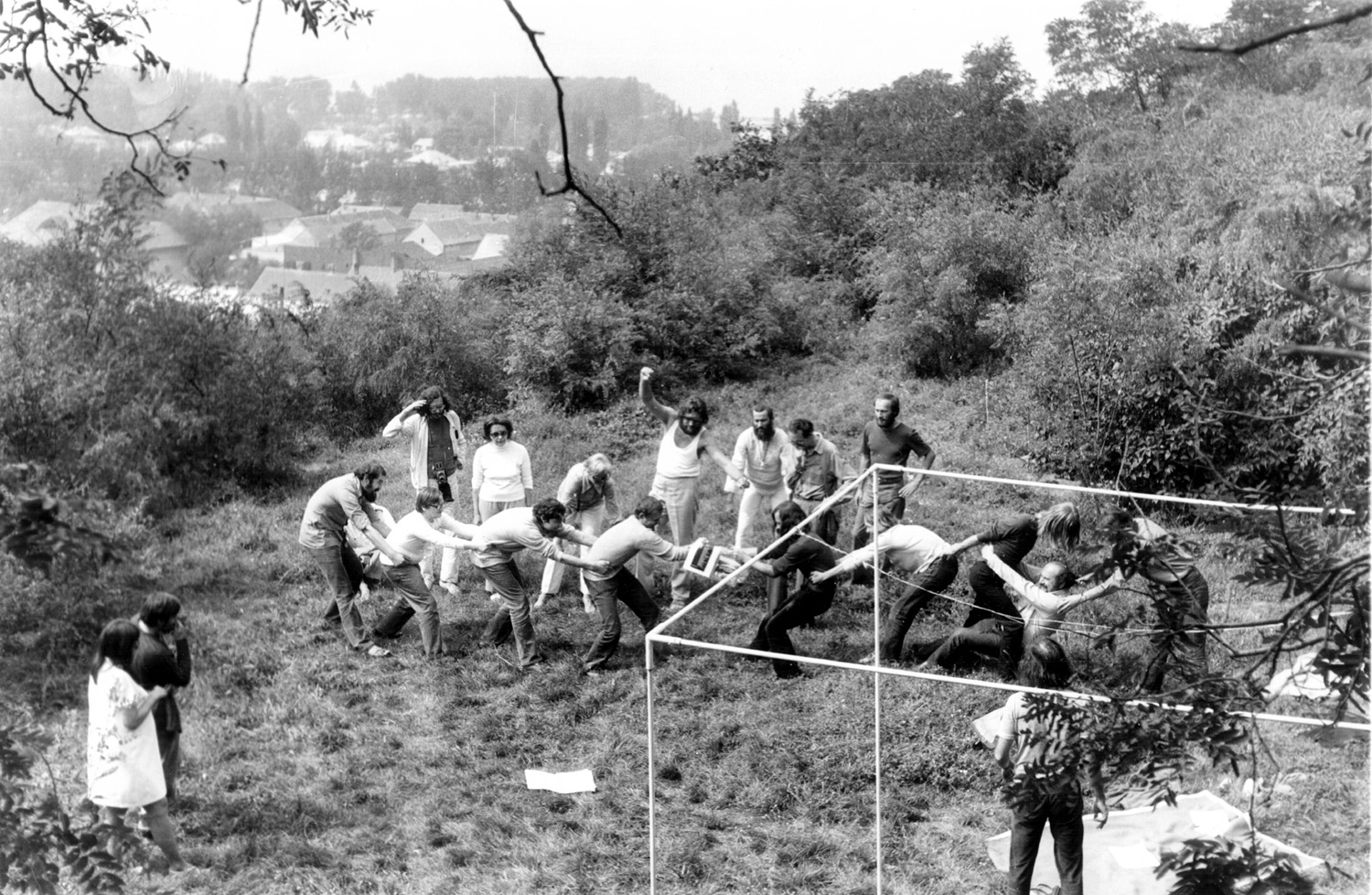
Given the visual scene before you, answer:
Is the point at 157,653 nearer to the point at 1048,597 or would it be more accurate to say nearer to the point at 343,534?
the point at 343,534

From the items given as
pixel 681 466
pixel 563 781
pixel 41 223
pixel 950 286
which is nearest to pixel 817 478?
pixel 681 466

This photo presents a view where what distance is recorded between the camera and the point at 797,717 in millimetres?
9266

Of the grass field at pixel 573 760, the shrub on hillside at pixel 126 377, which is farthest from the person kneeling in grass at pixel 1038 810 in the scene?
the shrub on hillside at pixel 126 377

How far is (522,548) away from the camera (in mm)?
9742

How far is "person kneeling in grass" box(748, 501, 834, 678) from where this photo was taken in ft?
30.9

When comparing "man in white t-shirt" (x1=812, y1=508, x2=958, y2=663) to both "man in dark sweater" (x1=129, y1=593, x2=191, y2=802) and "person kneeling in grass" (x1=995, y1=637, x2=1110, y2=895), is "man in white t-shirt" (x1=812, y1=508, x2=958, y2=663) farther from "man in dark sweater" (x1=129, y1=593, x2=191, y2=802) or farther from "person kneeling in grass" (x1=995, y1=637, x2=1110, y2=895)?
"man in dark sweater" (x1=129, y1=593, x2=191, y2=802)

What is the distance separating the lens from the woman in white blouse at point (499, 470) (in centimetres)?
1052

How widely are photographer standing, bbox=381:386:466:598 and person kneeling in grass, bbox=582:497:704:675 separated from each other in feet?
5.58

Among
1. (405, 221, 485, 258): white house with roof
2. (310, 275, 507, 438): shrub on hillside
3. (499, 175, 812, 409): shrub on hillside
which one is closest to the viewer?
(499, 175, 812, 409): shrub on hillside

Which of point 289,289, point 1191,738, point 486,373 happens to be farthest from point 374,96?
point 1191,738

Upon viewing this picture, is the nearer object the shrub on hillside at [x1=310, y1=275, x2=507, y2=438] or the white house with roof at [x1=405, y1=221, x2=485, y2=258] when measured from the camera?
the shrub on hillside at [x1=310, y1=275, x2=507, y2=438]

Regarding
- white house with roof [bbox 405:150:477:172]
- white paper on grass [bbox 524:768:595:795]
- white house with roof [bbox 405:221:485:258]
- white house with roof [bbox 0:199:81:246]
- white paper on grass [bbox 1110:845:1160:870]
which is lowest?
white paper on grass [bbox 1110:845:1160:870]

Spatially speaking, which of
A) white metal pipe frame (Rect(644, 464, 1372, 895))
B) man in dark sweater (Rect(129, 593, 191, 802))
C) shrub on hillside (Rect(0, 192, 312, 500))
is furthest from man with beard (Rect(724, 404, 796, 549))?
shrub on hillside (Rect(0, 192, 312, 500))

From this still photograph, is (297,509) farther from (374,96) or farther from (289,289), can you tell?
(374,96)
